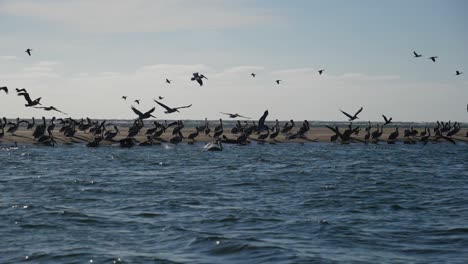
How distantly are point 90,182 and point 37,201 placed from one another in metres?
5.60

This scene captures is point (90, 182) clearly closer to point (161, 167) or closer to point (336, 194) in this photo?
point (161, 167)

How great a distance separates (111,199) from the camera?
69.7 ft

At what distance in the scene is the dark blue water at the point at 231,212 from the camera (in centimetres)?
1365

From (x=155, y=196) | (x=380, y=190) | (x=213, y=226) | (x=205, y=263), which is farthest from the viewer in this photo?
(x=380, y=190)

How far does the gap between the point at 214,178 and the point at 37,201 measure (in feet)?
29.8

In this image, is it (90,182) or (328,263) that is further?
(90,182)

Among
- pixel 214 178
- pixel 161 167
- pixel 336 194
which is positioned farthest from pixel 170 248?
pixel 161 167

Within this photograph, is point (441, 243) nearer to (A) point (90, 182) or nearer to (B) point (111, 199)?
(B) point (111, 199)

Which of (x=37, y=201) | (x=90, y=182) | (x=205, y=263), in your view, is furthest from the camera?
(x=90, y=182)

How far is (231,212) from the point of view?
727 inches

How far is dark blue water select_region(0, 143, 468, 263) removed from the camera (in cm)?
1365

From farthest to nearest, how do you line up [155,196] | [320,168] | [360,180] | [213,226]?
1. [320,168]
2. [360,180]
3. [155,196]
4. [213,226]

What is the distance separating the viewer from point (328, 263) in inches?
501

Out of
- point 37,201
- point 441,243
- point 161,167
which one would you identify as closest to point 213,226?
point 441,243
